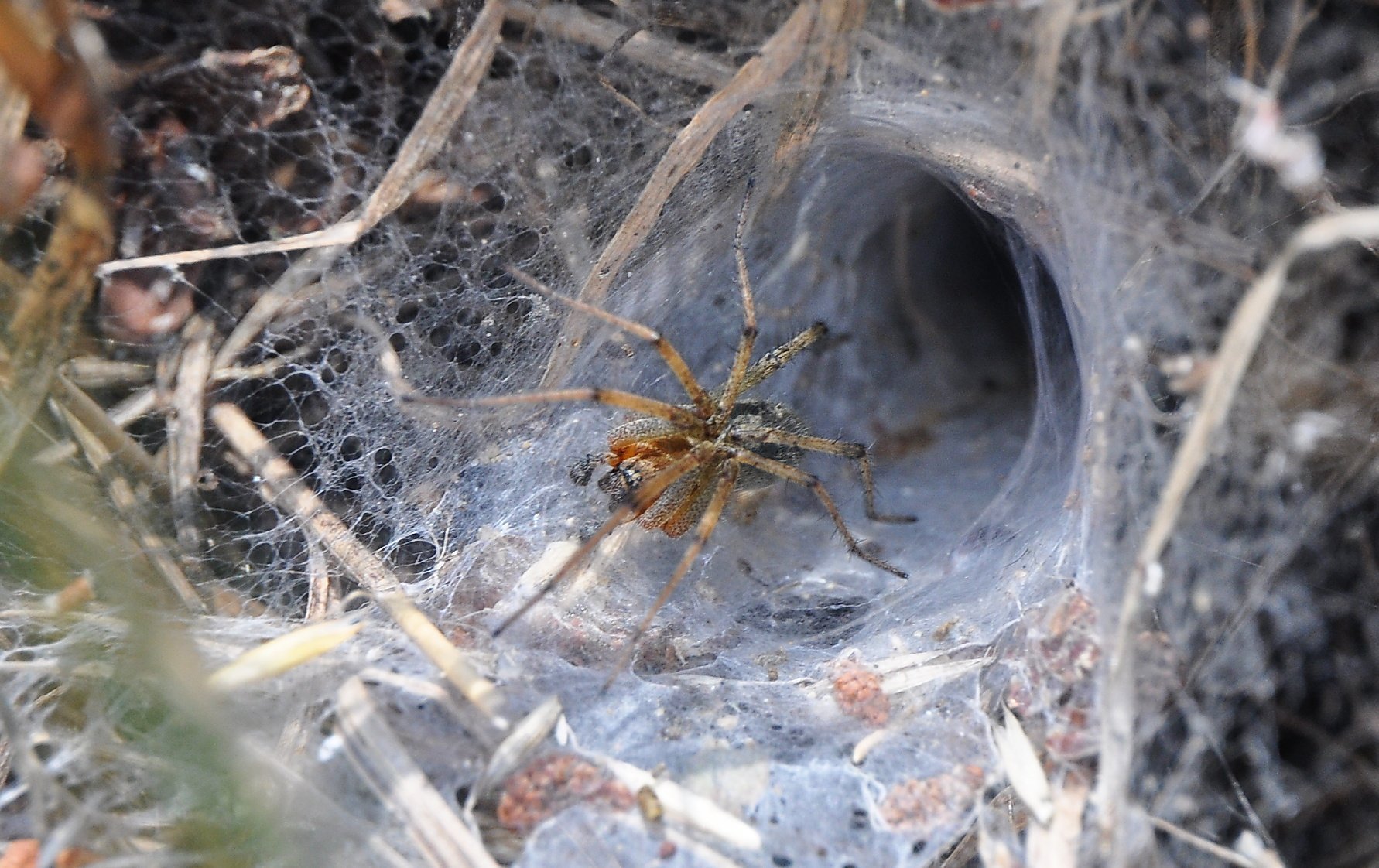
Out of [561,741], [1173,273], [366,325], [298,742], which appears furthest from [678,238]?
[298,742]

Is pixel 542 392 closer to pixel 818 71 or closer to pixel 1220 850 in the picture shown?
pixel 818 71

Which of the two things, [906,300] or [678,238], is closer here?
[678,238]

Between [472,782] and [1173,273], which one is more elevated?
[1173,273]

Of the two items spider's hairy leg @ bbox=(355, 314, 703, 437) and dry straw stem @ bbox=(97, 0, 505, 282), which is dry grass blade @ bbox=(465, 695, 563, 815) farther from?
dry straw stem @ bbox=(97, 0, 505, 282)

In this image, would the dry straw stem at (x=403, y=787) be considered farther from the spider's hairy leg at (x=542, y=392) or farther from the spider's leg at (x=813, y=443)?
the spider's leg at (x=813, y=443)

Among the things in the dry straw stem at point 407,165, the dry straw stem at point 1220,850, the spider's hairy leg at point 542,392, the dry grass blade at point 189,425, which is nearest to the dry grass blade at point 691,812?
the dry straw stem at point 1220,850

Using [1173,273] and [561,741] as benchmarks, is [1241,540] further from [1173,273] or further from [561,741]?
[561,741]
